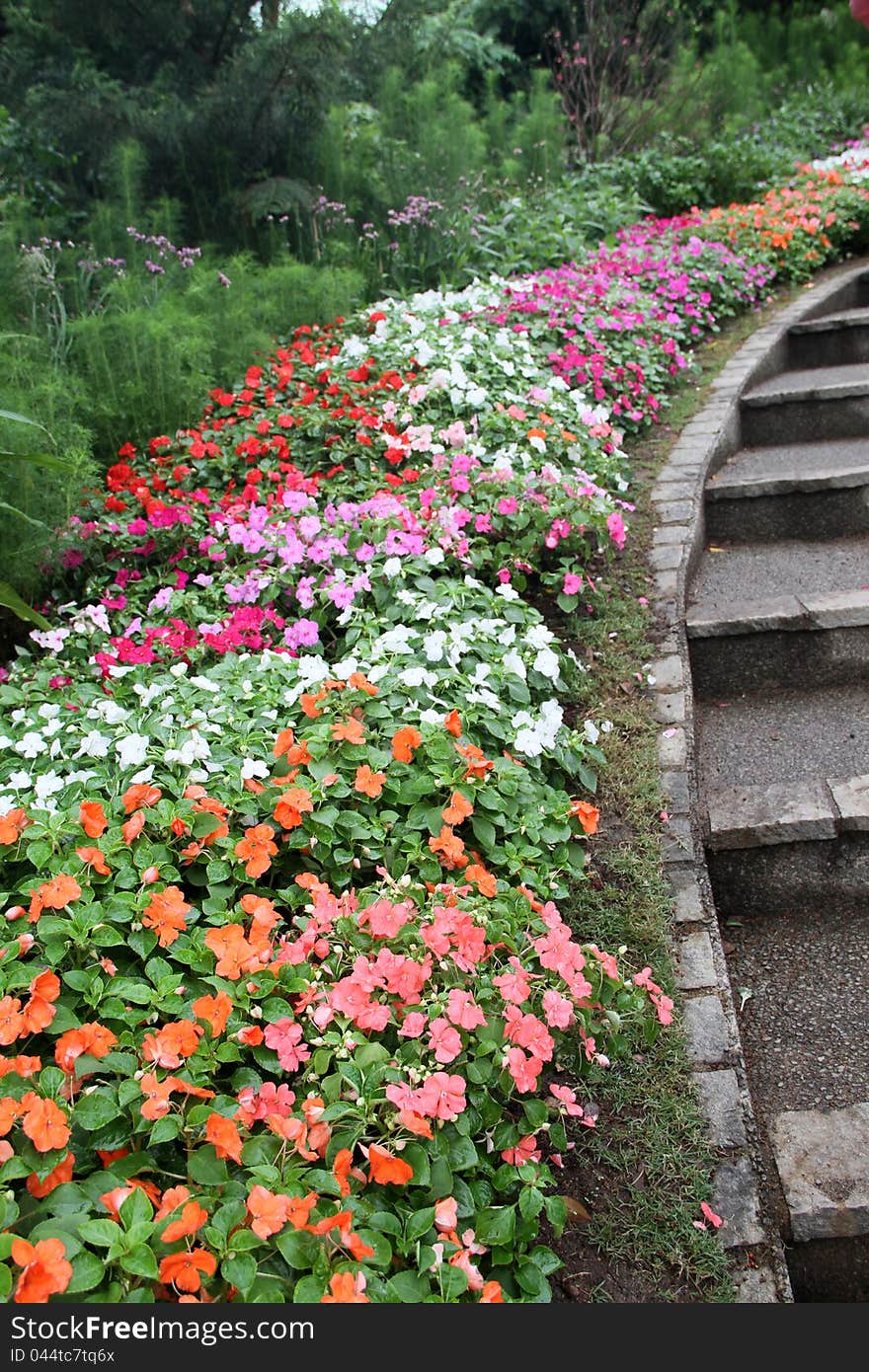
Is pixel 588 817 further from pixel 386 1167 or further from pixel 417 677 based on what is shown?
pixel 386 1167

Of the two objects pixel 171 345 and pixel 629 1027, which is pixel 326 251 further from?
pixel 629 1027

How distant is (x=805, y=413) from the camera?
4664mm

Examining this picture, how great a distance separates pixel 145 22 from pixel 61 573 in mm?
4227

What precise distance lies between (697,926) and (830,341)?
424 cm

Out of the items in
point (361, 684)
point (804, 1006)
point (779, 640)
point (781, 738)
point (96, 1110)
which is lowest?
point (804, 1006)

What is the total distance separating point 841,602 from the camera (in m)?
3.12

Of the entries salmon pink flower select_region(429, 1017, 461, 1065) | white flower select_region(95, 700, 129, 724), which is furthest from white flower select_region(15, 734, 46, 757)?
salmon pink flower select_region(429, 1017, 461, 1065)

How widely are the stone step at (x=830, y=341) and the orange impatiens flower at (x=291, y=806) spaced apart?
4477 millimetres

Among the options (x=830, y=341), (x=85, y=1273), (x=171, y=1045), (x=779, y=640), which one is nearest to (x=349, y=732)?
(x=171, y=1045)

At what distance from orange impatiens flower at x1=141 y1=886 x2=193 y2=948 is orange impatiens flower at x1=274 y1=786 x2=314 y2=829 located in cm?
24

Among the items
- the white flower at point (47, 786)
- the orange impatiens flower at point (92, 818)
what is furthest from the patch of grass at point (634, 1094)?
the white flower at point (47, 786)

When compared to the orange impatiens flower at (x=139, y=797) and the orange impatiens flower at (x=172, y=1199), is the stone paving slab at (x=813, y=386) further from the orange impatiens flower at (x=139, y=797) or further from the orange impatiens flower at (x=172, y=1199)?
the orange impatiens flower at (x=172, y=1199)

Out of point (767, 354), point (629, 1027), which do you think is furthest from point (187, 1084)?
point (767, 354)

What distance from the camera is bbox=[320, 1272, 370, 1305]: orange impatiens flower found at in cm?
129
